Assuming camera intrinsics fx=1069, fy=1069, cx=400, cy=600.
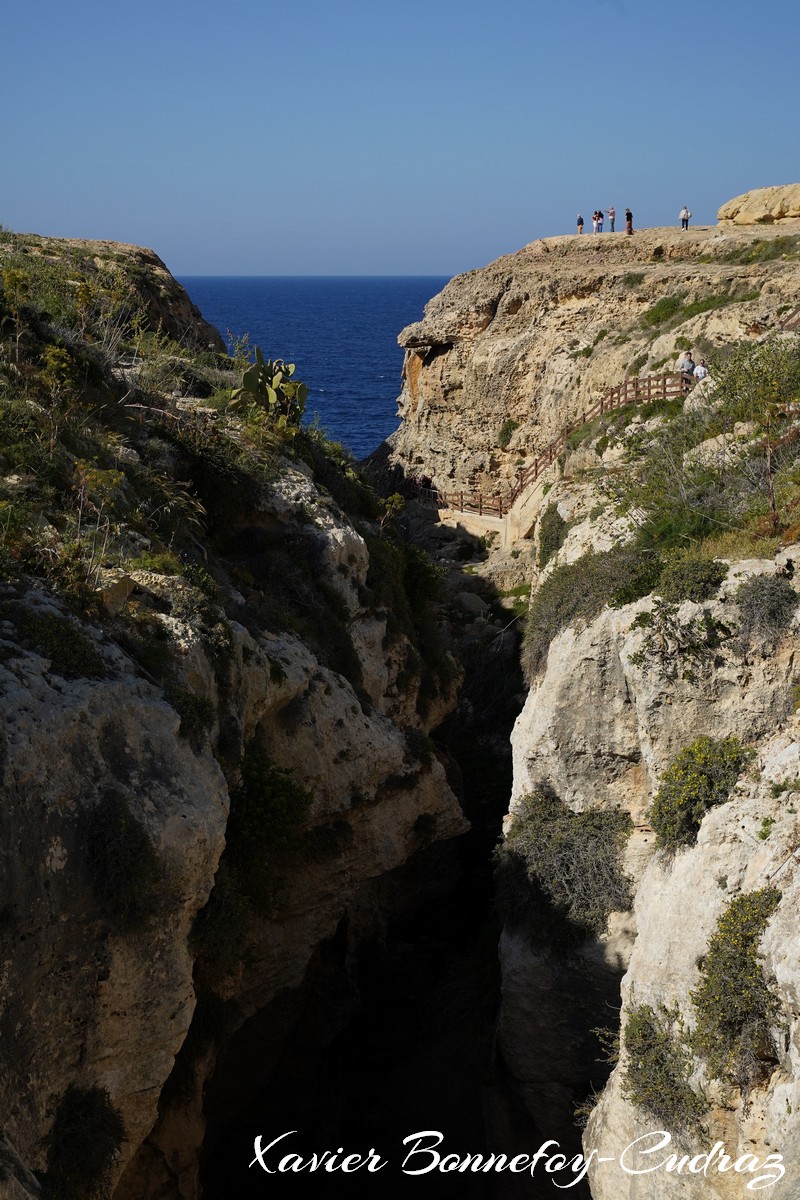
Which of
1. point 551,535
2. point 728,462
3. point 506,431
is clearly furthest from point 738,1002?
point 506,431

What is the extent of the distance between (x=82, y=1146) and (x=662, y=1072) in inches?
273

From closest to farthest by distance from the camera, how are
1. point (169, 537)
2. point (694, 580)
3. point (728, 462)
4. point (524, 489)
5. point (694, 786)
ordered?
point (694, 786) → point (694, 580) → point (169, 537) → point (728, 462) → point (524, 489)

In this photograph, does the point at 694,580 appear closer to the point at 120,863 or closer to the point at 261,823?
the point at 261,823

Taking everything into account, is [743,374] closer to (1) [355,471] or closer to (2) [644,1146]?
(1) [355,471]

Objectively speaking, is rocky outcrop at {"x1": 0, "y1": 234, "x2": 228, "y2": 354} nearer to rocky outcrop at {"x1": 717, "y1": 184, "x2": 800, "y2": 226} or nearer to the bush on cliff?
the bush on cliff

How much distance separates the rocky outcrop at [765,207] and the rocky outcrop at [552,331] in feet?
3.58

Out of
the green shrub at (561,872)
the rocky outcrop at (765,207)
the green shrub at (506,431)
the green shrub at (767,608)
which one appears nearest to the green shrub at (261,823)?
the green shrub at (561,872)

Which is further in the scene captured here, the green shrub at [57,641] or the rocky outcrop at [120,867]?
the green shrub at [57,641]

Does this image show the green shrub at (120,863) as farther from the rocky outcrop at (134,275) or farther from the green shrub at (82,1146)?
the rocky outcrop at (134,275)

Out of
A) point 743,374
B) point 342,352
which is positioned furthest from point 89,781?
point 342,352

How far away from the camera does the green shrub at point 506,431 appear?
45594 millimetres

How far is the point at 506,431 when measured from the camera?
150ft

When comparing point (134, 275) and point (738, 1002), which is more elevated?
point (134, 275)

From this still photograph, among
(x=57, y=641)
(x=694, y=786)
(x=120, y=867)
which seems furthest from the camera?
→ (x=694, y=786)
